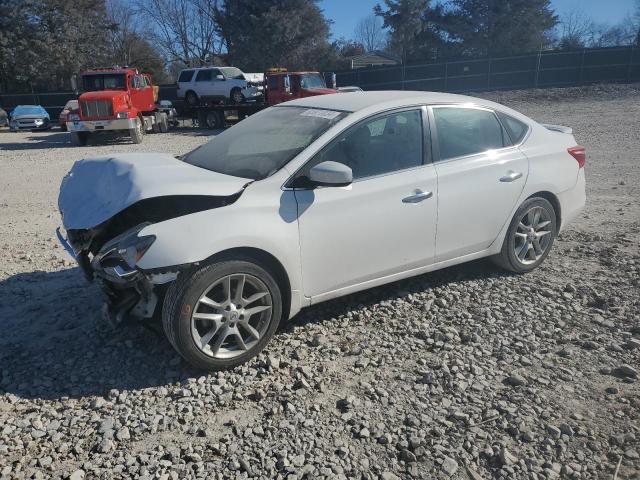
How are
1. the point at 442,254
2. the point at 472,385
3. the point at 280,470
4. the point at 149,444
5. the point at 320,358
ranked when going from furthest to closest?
the point at 442,254 < the point at 320,358 < the point at 472,385 < the point at 149,444 < the point at 280,470

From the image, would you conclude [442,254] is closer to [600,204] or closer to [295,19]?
[600,204]

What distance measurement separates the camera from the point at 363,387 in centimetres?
341

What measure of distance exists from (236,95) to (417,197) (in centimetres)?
2323

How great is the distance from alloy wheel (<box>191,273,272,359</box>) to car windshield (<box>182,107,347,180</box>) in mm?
782

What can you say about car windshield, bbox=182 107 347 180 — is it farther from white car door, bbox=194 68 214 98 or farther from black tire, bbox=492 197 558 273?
white car door, bbox=194 68 214 98

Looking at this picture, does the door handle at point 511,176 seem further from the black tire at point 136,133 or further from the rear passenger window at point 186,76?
the rear passenger window at point 186,76

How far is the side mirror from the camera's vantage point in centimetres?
360

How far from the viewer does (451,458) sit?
9.21 feet

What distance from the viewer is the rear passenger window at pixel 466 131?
4.46m

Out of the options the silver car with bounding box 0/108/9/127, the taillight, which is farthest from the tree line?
the taillight

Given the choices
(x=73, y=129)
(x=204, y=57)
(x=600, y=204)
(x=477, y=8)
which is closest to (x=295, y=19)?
(x=477, y=8)

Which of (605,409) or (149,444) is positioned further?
(605,409)

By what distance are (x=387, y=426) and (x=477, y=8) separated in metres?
42.6

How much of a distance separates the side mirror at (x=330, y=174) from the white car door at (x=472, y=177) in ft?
3.28
